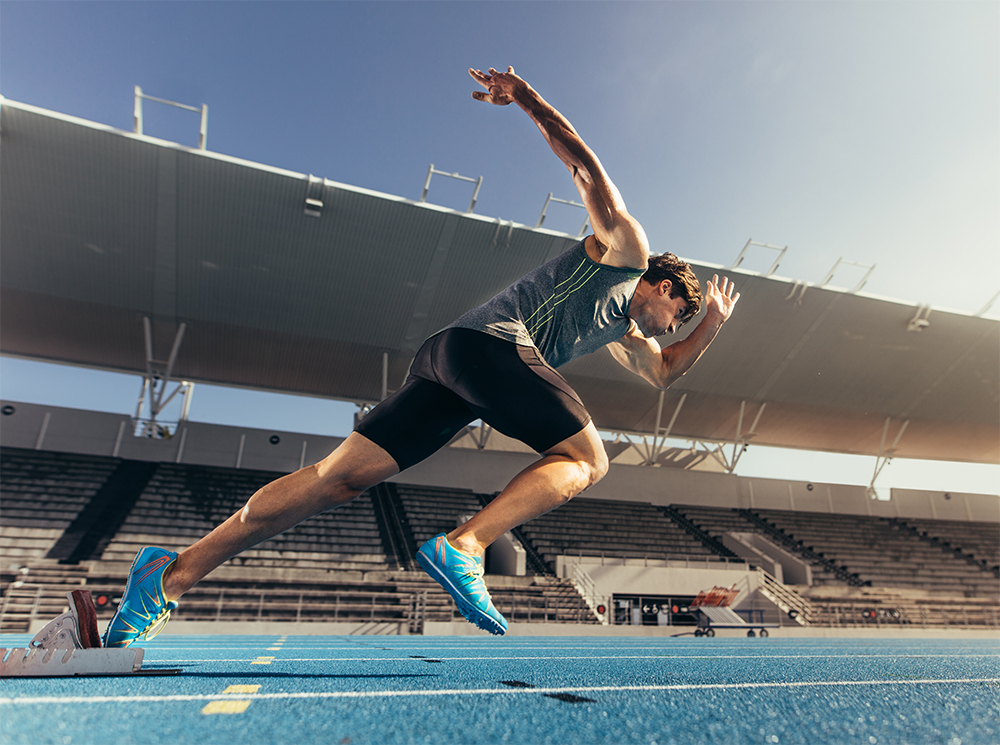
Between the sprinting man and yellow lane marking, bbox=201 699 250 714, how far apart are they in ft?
1.67

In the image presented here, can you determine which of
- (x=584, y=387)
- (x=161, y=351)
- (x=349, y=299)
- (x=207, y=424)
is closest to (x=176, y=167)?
(x=349, y=299)

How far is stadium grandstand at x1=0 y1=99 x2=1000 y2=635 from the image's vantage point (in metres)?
12.9

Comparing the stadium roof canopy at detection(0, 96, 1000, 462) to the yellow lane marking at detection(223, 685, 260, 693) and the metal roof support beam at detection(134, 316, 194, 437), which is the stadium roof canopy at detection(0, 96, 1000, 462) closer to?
the metal roof support beam at detection(134, 316, 194, 437)

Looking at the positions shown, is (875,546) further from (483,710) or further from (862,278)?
(483,710)

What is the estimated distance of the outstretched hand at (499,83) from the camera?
1779 mm

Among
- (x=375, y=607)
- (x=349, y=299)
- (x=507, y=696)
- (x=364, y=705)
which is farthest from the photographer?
(x=349, y=299)

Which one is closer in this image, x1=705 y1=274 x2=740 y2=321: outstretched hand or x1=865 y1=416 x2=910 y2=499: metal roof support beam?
x1=705 y1=274 x2=740 y2=321: outstretched hand

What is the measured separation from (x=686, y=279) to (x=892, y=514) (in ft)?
92.4

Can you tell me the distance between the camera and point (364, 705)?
1.30 meters

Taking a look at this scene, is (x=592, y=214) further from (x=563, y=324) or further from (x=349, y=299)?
(x=349, y=299)

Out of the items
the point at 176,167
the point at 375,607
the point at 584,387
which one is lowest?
the point at 375,607

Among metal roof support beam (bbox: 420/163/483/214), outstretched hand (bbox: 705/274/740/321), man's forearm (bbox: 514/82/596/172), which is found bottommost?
outstretched hand (bbox: 705/274/740/321)

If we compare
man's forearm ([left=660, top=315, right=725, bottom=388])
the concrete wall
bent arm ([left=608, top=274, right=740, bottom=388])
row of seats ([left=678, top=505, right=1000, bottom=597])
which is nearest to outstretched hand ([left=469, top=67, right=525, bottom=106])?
bent arm ([left=608, top=274, right=740, bottom=388])

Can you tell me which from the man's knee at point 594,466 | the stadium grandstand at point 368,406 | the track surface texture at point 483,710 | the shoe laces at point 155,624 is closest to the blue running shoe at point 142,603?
the shoe laces at point 155,624
